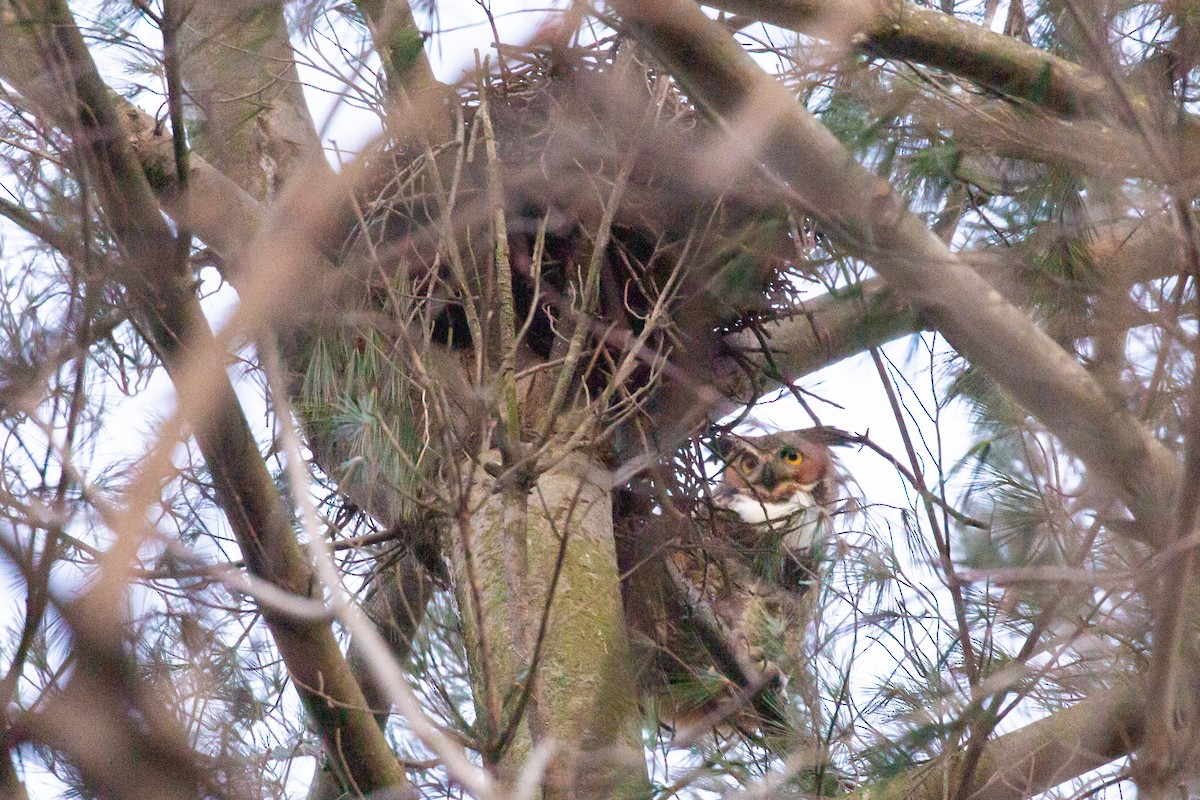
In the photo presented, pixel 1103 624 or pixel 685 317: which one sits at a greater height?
pixel 685 317

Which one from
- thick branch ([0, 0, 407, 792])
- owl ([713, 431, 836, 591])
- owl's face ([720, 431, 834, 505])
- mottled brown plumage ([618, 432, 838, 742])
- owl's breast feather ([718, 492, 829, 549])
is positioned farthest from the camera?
owl's face ([720, 431, 834, 505])

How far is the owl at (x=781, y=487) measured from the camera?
3.01 metres

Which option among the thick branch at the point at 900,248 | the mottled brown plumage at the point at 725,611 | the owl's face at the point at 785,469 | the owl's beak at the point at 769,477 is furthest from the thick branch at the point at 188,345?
the owl's beak at the point at 769,477

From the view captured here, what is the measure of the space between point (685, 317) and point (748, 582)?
812mm

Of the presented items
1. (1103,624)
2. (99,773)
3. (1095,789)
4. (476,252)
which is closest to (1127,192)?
(1103,624)

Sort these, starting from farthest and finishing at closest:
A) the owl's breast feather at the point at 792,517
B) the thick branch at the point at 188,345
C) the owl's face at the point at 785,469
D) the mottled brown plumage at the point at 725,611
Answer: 1. the owl's face at the point at 785,469
2. the owl's breast feather at the point at 792,517
3. the mottled brown plumage at the point at 725,611
4. the thick branch at the point at 188,345

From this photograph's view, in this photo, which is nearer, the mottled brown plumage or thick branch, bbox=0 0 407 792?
thick branch, bbox=0 0 407 792

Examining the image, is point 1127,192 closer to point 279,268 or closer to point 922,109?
point 922,109

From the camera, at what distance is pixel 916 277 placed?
5.07 feet

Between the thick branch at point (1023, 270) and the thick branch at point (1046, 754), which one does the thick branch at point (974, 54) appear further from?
the thick branch at point (1046, 754)

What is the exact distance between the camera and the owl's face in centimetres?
363

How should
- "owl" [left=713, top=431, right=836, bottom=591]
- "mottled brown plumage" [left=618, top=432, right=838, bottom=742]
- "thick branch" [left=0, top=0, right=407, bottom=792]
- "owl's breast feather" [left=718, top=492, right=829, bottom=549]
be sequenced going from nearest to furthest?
"thick branch" [left=0, top=0, right=407, bottom=792]
"mottled brown plumage" [left=618, top=432, right=838, bottom=742]
"owl's breast feather" [left=718, top=492, right=829, bottom=549]
"owl" [left=713, top=431, right=836, bottom=591]

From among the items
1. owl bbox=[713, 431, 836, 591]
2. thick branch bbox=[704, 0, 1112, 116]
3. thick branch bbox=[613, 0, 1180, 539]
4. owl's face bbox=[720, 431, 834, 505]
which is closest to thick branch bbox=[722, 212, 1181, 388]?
thick branch bbox=[613, 0, 1180, 539]

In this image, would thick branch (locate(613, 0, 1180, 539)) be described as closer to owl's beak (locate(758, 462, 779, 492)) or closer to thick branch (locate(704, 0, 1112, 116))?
thick branch (locate(704, 0, 1112, 116))
